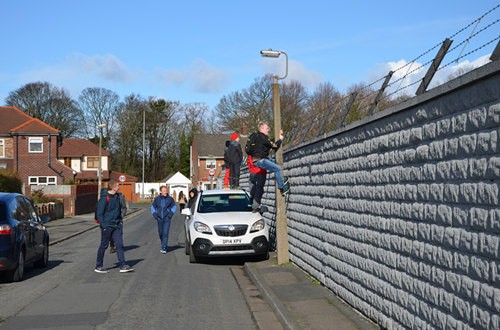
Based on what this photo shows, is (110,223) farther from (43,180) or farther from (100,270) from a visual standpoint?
(43,180)

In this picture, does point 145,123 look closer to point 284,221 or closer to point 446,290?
point 284,221

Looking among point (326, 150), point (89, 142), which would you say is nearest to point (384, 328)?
point (326, 150)

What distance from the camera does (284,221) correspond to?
13.6 m

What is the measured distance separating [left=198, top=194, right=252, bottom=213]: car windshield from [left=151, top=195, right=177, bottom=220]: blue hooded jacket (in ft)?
6.56

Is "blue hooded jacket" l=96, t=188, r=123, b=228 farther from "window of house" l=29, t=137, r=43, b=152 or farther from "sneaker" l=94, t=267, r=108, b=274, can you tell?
"window of house" l=29, t=137, r=43, b=152

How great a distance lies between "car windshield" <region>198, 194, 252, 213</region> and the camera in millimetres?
15227

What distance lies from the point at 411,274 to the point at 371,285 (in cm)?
137

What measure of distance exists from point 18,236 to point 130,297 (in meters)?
3.13

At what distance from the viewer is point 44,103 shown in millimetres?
73250

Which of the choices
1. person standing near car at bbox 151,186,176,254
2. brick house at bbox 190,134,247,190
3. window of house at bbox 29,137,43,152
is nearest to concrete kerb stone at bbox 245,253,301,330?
person standing near car at bbox 151,186,176,254

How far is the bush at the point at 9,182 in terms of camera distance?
106 ft

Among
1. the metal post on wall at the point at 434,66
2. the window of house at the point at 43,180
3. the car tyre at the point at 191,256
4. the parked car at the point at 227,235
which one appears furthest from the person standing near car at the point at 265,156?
the window of house at the point at 43,180

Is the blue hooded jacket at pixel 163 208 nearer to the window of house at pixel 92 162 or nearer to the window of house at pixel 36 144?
the window of house at pixel 36 144

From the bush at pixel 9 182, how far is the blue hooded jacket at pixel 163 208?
16935mm
